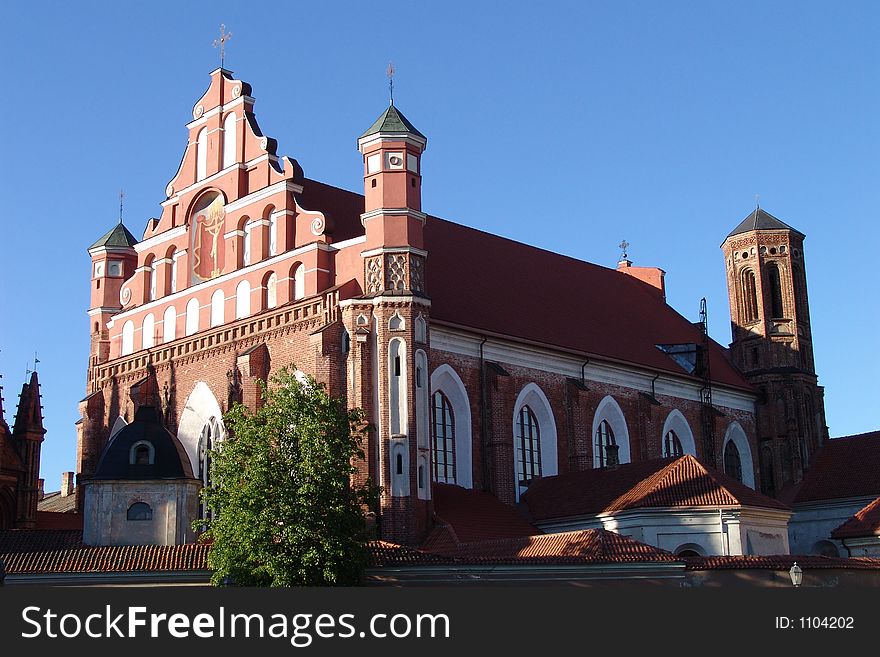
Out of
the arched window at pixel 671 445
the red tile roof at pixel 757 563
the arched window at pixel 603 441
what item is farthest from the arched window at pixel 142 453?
the arched window at pixel 671 445

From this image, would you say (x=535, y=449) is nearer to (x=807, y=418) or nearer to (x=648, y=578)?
(x=648, y=578)

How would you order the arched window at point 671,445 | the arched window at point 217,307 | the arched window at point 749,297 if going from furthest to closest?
the arched window at point 749,297 < the arched window at point 671,445 < the arched window at point 217,307

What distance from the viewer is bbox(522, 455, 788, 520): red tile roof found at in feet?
135

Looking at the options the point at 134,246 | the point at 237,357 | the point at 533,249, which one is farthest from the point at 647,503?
the point at 134,246

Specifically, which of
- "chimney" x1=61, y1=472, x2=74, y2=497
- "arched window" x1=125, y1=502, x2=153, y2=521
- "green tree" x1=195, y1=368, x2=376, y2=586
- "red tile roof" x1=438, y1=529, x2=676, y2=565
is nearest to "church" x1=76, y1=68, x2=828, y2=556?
"arched window" x1=125, y1=502, x2=153, y2=521

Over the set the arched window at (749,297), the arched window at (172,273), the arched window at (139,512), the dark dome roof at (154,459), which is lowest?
the arched window at (139,512)

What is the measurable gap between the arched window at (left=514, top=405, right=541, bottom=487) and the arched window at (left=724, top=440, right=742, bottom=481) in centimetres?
1247

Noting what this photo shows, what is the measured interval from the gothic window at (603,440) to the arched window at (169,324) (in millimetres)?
16470

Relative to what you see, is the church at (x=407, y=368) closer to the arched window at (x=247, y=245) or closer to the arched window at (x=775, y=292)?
the arched window at (x=247, y=245)

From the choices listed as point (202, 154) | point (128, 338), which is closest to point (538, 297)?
point (202, 154)

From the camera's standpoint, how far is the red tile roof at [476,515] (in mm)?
40750

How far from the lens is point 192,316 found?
154 ft

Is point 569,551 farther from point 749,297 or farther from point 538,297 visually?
point 749,297

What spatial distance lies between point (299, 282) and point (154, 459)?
7.49 meters
